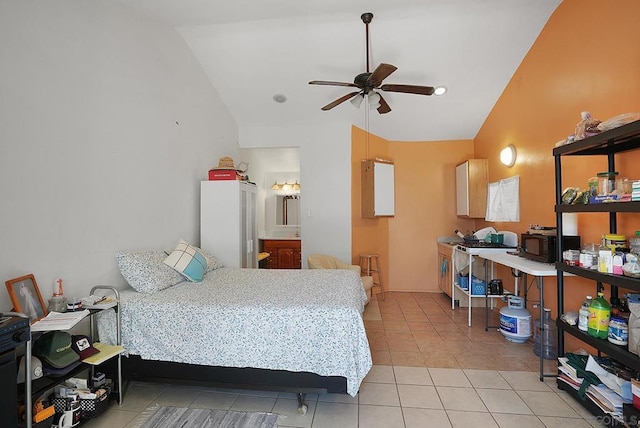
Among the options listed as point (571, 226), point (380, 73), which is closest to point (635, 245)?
point (571, 226)

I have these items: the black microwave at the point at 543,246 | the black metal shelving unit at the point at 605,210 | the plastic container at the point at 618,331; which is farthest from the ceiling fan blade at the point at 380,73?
the plastic container at the point at 618,331

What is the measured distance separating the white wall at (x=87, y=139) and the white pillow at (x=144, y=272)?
4.8 inches

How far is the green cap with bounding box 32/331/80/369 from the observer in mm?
1758

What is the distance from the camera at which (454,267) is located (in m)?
4.27

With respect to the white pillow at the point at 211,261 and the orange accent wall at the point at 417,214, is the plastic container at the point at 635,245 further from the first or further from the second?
the white pillow at the point at 211,261

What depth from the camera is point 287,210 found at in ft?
21.7

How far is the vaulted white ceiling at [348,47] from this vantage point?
114 inches

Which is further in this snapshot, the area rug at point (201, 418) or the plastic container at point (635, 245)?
the area rug at point (201, 418)

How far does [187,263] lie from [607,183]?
128 inches

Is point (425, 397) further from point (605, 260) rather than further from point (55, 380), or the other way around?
point (55, 380)

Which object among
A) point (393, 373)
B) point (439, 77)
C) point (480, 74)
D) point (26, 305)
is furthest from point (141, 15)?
point (393, 373)

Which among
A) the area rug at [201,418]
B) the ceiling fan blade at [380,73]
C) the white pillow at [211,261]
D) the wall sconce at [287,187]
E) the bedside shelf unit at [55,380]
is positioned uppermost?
the ceiling fan blade at [380,73]

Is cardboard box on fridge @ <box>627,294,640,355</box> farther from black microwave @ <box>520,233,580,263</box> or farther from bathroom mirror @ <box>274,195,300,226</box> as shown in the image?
bathroom mirror @ <box>274,195,300,226</box>

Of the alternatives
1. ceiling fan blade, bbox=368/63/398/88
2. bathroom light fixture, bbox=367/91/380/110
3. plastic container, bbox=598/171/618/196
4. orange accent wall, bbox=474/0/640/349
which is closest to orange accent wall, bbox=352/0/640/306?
orange accent wall, bbox=474/0/640/349
